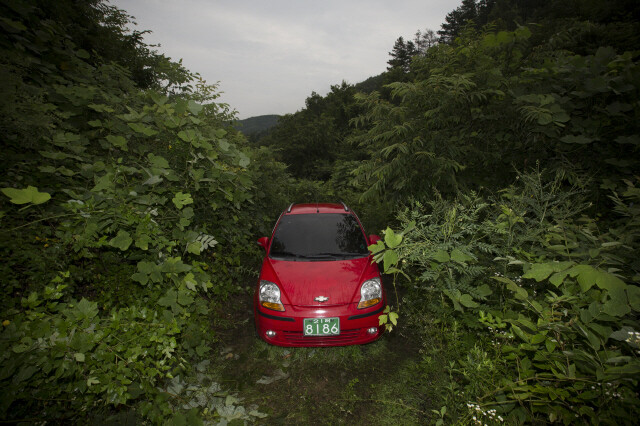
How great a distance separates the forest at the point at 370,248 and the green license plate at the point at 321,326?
486 millimetres

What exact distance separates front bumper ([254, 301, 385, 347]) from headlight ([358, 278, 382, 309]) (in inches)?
2.4

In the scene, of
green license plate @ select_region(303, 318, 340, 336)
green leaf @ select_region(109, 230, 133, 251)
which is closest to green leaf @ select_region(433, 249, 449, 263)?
green license plate @ select_region(303, 318, 340, 336)

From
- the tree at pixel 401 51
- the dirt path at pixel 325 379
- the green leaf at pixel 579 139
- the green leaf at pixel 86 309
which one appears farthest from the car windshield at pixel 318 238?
the tree at pixel 401 51

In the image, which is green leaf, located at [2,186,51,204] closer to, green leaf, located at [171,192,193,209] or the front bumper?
green leaf, located at [171,192,193,209]

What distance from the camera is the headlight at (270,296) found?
9.26ft

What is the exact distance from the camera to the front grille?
2.74 metres

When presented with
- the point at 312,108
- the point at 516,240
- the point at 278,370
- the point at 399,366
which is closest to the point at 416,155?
the point at 516,240

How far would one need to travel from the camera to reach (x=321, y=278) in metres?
2.98

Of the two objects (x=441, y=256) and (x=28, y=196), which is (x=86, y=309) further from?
(x=441, y=256)

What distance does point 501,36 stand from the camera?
3.80m

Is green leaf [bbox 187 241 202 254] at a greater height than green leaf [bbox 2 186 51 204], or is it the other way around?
green leaf [bbox 2 186 51 204]

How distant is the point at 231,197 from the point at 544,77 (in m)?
4.40

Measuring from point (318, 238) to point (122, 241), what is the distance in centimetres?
232

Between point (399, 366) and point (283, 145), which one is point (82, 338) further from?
point (283, 145)
